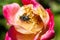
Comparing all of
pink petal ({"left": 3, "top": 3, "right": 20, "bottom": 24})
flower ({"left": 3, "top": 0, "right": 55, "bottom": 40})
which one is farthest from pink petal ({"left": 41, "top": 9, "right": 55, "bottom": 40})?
pink petal ({"left": 3, "top": 3, "right": 20, "bottom": 24})

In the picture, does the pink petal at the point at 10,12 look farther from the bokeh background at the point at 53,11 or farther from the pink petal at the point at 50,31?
the pink petal at the point at 50,31

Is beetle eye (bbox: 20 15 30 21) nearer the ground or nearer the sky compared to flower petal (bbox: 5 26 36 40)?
nearer the sky

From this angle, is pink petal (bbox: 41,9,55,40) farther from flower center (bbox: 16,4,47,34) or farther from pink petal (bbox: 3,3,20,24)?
pink petal (bbox: 3,3,20,24)

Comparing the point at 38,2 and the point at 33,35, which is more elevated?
the point at 38,2

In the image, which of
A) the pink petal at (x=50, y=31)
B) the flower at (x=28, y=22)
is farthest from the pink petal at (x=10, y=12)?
the pink petal at (x=50, y=31)

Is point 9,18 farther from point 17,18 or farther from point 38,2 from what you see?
point 38,2

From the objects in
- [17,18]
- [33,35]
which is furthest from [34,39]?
[17,18]

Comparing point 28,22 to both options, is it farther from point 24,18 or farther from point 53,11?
point 53,11

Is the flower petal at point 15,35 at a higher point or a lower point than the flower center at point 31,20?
lower

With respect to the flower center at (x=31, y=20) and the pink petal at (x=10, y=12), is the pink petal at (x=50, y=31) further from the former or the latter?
the pink petal at (x=10, y=12)
